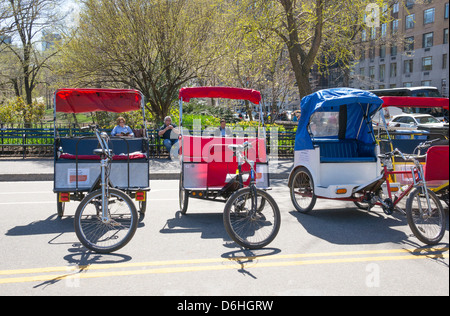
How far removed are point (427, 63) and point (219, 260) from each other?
197 ft

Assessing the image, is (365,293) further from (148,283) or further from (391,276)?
(148,283)

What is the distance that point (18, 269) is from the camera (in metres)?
5.03

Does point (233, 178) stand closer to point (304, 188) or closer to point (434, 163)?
point (304, 188)

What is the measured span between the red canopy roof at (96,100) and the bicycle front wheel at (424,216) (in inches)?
214

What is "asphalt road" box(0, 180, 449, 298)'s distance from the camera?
173 inches

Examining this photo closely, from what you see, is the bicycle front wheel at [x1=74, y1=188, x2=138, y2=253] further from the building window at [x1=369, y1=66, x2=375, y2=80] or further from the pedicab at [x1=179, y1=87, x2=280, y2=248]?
the building window at [x1=369, y1=66, x2=375, y2=80]

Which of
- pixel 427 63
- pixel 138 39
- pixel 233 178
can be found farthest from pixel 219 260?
pixel 427 63

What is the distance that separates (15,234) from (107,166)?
1950 millimetres

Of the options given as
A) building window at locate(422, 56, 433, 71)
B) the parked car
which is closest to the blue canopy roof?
the parked car

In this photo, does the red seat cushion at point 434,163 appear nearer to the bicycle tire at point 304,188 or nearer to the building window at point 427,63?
the bicycle tire at point 304,188

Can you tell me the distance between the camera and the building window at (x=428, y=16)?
187 feet

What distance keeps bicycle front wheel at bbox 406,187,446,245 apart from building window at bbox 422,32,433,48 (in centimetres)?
5858

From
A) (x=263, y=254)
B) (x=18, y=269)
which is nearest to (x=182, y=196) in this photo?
(x=263, y=254)

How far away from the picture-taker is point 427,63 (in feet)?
190
